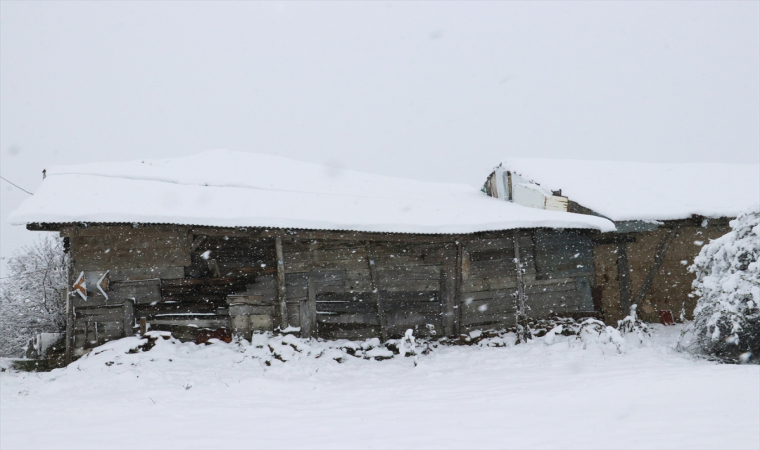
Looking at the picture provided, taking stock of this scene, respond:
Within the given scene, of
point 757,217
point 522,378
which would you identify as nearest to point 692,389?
point 522,378

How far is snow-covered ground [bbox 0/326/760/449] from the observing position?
4309 mm

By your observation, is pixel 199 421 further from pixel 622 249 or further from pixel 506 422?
pixel 622 249

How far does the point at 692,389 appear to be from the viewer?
5137mm

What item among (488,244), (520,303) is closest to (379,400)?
(520,303)

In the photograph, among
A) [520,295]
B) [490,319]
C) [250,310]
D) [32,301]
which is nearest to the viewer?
[250,310]

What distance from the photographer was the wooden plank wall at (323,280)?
9.09 m

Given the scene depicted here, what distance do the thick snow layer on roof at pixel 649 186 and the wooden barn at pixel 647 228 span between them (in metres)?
0.02

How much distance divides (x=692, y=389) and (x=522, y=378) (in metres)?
2.09

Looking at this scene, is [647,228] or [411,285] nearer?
[411,285]

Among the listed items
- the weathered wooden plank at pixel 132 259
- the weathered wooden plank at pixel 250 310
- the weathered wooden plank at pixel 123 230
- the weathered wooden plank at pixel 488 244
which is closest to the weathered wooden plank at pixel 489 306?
the weathered wooden plank at pixel 488 244

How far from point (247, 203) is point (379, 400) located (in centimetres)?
568

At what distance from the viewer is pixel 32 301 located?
1800cm

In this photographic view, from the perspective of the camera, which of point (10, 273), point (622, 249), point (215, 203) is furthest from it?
point (10, 273)

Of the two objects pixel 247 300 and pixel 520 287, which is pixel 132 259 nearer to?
pixel 247 300
